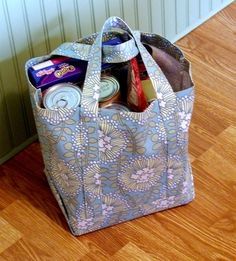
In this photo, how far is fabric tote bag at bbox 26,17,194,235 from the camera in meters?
1.24

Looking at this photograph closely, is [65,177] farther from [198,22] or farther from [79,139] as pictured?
[198,22]

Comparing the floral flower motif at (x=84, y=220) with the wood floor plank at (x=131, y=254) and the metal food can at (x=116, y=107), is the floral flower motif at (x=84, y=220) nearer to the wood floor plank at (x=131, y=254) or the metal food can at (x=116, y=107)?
the wood floor plank at (x=131, y=254)

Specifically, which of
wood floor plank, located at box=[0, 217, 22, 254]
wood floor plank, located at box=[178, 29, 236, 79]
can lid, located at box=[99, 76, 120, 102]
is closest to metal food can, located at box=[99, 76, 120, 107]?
can lid, located at box=[99, 76, 120, 102]

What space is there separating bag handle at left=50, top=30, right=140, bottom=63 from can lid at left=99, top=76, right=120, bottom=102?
0.17 ft

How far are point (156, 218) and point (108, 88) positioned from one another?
1.09ft

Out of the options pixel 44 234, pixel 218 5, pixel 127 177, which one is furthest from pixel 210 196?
pixel 218 5

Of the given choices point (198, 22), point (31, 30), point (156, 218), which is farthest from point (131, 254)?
point (198, 22)

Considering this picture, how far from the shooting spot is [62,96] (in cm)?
130

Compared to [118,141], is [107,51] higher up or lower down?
higher up

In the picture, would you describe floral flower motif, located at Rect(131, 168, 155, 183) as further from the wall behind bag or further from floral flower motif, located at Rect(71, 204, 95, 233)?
the wall behind bag

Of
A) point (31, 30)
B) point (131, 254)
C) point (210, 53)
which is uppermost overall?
point (31, 30)

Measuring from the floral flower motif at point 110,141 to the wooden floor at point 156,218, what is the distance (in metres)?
0.23

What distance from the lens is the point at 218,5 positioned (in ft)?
6.46

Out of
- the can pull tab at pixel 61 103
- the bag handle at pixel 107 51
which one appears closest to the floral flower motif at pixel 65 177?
the can pull tab at pixel 61 103
